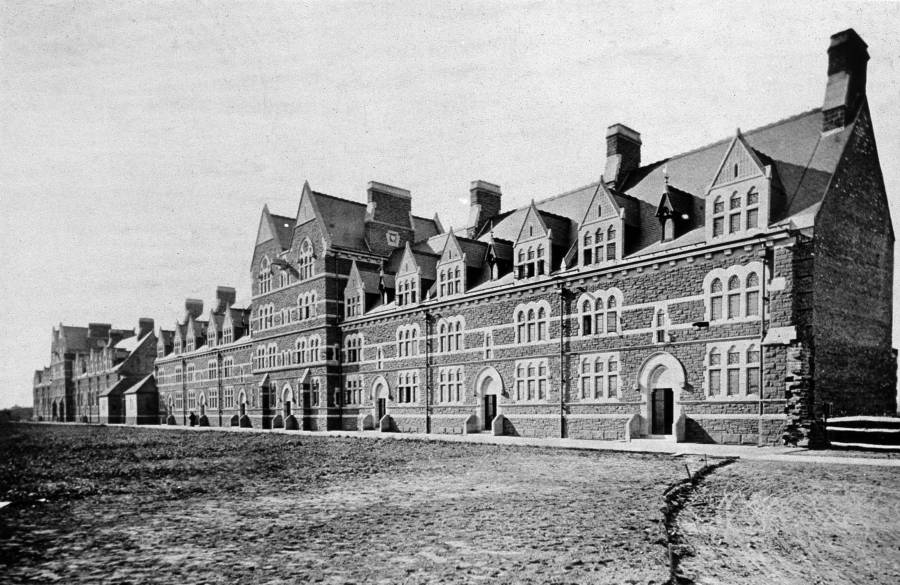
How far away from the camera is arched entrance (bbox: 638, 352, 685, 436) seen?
22.0m

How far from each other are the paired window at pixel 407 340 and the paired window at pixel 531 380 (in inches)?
298

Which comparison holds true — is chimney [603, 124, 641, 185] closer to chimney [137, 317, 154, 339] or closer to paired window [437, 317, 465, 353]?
paired window [437, 317, 465, 353]

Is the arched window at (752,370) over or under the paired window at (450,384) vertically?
over

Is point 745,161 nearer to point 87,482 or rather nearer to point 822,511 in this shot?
point 822,511

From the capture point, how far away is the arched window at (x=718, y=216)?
21016 mm

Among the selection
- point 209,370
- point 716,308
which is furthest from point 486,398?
point 209,370

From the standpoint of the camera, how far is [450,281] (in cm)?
3173

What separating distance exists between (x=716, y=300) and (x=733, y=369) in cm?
231

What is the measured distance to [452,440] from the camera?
82.4ft

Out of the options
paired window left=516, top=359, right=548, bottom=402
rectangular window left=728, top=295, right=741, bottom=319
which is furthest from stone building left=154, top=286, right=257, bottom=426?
rectangular window left=728, top=295, right=741, bottom=319

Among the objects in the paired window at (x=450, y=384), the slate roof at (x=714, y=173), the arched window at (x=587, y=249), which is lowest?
the paired window at (x=450, y=384)

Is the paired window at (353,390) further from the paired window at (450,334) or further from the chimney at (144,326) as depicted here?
the chimney at (144,326)

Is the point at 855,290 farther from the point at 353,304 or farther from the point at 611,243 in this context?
the point at 353,304

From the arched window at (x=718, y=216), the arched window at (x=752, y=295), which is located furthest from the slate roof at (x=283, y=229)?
the arched window at (x=752, y=295)
